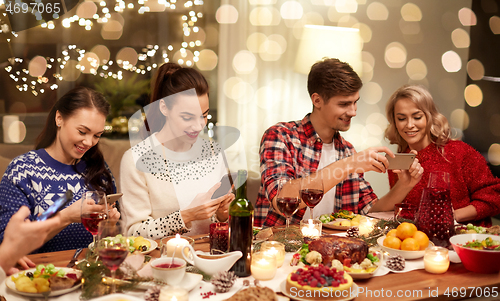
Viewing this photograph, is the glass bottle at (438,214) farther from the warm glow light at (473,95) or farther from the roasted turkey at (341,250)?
the warm glow light at (473,95)

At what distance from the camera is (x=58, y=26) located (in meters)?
3.38

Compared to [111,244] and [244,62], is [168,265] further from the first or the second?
[244,62]

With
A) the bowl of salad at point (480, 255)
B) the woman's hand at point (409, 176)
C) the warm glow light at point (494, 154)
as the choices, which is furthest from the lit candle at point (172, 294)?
the warm glow light at point (494, 154)

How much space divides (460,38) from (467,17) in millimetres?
186

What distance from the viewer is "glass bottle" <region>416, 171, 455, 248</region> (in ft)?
4.74

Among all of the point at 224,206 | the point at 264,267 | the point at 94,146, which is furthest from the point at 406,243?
the point at 94,146

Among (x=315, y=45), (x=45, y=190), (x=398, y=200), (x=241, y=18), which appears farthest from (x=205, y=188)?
(x=241, y=18)

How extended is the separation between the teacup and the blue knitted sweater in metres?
0.85

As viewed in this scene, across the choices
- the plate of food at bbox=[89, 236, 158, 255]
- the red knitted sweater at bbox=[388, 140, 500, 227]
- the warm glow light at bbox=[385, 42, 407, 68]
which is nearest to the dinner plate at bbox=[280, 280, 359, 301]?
the plate of food at bbox=[89, 236, 158, 255]

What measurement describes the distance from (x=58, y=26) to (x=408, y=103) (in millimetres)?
2734

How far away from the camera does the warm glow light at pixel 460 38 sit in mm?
3760

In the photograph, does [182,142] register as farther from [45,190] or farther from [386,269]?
[386,269]

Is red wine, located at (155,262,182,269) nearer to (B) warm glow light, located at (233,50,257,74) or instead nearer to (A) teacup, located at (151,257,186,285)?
(A) teacup, located at (151,257,186,285)

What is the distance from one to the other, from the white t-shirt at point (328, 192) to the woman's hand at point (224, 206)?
644 millimetres
